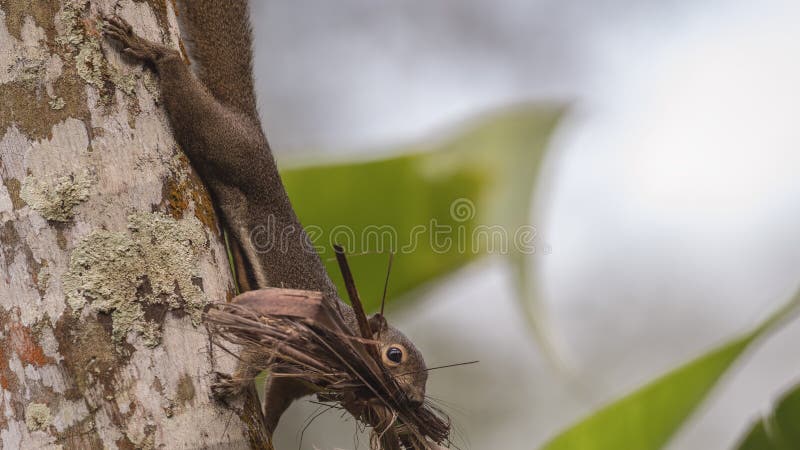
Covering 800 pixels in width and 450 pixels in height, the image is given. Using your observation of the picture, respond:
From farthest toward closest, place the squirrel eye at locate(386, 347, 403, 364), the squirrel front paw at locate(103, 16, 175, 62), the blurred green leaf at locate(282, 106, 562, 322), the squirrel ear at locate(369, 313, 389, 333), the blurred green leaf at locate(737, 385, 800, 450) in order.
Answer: the blurred green leaf at locate(282, 106, 562, 322) < the squirrel eye at locate(386, 347, 403, 364) < the squirrel ear at locate(369, 313, 389, 333) < the squirrel front paw at locate(103, 16, 175, 62) < the blurred green leaf at locate(737, 385, 800, 450)

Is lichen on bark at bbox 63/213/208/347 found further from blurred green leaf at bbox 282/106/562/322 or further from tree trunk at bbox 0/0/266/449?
blurred green leaf at bbox 282/106/562/322

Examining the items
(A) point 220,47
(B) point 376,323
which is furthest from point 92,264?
(A) point 220,47

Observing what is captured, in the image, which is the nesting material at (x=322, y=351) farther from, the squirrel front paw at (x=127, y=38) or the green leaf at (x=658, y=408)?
the squirrel front paw at (x=127, y=38)

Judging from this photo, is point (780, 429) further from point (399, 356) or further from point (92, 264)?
point (92, 264)

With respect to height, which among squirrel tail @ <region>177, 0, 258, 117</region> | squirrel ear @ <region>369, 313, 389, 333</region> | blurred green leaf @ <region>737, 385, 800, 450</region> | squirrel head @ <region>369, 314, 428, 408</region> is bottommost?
blurred green leaf @ <region>737, 385, 800, 450</region>

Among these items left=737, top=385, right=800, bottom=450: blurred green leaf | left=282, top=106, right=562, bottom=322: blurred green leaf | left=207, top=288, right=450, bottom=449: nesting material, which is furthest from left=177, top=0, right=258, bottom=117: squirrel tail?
left=737, top=385, right=800, bottom=450: blurred green leaf

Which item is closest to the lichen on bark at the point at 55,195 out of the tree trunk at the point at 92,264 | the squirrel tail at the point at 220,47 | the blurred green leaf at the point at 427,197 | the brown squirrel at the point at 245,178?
the tree trunk at the point at 92,264

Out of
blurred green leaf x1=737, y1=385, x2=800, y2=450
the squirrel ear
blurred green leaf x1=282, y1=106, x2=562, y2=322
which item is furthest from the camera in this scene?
blurred green leaf x1=282, y1=106, x2=562, y2=322
